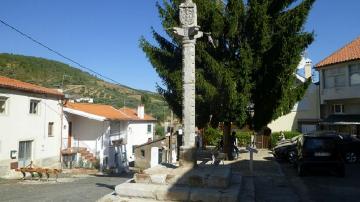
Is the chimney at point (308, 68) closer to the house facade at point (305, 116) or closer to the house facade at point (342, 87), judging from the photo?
the house facade at point (305, 116)

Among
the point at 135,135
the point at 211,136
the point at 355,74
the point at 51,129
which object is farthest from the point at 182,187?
the point at 135,135

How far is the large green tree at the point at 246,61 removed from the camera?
18344 millimetres

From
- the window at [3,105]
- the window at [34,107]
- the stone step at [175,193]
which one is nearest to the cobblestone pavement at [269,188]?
the stone step at [175,193]

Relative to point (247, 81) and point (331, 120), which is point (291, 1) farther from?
point (331, 120)

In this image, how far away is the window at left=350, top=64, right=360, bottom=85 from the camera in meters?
29.0

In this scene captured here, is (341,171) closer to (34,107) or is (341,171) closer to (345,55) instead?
(345,55)

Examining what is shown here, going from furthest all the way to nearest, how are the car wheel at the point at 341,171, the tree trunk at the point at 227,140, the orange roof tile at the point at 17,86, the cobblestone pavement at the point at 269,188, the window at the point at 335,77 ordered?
1. the window at the point at 335,77
2. the orange roof tile at the point at 17,86
3. the tree trunk at the point at 227,140
4. the car wheel at the point at 341,171
5. the cobblestone pavement at the point at 269,188

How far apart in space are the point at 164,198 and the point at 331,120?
991 inches

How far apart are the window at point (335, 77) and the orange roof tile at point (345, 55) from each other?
0.70 metres

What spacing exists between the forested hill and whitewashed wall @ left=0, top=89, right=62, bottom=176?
153 ft

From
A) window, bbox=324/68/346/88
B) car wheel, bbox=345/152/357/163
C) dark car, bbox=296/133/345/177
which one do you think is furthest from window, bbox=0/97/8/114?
window, bbox=324/68/346/88

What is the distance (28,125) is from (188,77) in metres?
18.7

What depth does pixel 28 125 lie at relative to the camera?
2711cm

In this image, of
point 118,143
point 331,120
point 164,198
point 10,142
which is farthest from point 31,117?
point 331,120
